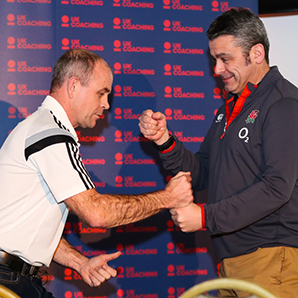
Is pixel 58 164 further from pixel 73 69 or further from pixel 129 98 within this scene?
pixel 129 98

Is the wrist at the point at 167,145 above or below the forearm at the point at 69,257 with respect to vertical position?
above

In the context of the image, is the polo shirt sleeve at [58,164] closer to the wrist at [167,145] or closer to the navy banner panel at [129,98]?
the wrist at [167,145]

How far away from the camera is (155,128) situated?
256 cm

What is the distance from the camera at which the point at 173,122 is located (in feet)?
11.8

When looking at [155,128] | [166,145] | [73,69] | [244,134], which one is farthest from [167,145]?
[73,69]

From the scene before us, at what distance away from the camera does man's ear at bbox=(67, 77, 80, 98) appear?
2279 mm

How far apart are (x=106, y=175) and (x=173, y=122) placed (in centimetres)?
72

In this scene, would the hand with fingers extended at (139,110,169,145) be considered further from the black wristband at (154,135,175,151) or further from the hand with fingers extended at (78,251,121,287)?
→ the hand with fingers extended at (78,251,121,287)

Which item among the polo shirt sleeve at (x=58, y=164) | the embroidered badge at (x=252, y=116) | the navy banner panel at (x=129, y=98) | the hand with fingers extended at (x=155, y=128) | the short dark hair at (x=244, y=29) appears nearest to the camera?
the polo shirt sleeve at (x=58, y=164)

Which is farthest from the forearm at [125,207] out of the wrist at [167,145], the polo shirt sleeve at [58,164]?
the wrist at [167,145]

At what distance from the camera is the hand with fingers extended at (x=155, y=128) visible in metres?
2.56

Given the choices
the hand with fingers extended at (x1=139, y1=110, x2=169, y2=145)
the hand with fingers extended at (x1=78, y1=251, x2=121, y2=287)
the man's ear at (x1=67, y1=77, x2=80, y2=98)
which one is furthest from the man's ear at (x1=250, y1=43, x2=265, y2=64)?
the hand with fingers extended at (x1=78, y1=251, x2=121, y2=287)

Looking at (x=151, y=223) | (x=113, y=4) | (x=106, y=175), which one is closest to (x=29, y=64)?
(x=113, y=4)

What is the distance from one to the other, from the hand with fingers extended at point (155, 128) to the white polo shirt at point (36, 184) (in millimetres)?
675
